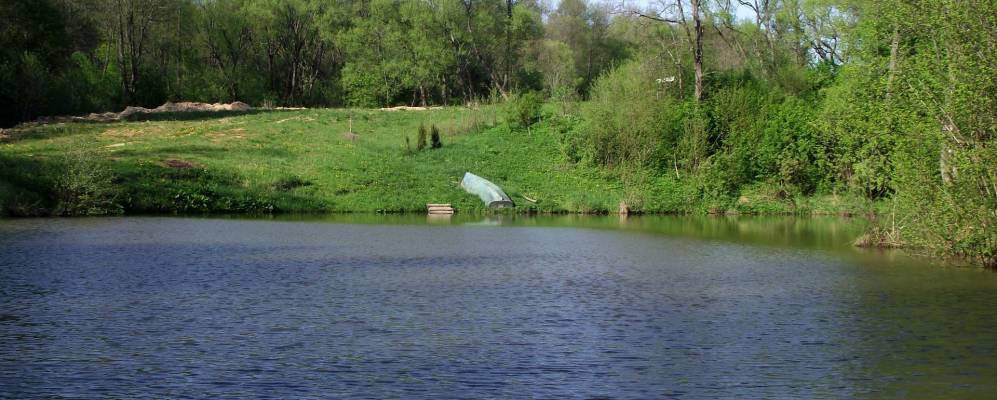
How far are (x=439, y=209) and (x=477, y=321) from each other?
28647 mm

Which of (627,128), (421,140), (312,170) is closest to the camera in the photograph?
(312,170)

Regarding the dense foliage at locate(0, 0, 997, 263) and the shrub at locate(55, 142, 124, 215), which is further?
the shrub at locate(55, 142, 124, 215)

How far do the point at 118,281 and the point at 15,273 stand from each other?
113 inches

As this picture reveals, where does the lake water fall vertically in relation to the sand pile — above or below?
below

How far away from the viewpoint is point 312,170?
1916 inches

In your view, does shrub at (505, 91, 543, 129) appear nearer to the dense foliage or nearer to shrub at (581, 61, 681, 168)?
the dense foliage

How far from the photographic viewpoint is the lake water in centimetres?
1216

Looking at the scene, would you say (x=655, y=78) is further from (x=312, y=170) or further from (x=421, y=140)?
(x=312, y=170)

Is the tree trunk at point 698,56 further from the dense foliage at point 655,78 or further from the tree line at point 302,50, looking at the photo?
the tree line at point 302,50

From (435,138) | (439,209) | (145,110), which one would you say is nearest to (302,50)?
(145,110)

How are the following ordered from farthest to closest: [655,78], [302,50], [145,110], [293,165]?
[302,50] → [145,110] → [655,78] → [293,165]

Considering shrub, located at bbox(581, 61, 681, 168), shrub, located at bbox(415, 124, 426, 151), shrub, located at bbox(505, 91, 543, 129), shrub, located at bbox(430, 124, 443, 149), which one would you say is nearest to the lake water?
shrub, located at bbox(581, 61, 681, 168)

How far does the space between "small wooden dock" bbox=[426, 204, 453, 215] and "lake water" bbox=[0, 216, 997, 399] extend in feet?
48.5

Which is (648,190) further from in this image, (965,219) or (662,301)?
(662,301)
